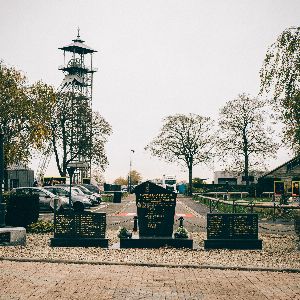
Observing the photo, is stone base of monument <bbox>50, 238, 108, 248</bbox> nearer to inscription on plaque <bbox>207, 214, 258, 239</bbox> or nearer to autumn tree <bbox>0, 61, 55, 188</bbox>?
inscription on plaque <bbox>207, 214, 258, 239</bbox>

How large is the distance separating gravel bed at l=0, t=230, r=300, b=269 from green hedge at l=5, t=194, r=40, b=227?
3.13 m

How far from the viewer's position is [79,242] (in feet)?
49.9

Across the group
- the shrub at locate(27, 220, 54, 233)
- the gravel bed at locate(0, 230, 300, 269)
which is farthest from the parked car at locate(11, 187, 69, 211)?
the gravel bed at locate(0, 230, 300, 269)

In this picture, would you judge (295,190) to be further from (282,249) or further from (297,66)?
(282,249)

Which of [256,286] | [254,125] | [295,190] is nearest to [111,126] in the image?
[254,125]

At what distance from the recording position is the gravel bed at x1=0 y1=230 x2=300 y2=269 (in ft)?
40.7

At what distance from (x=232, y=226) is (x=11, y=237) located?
676cm

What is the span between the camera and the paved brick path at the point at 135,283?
344 inches

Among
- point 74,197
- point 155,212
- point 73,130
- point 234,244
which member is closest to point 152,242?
point 155,212

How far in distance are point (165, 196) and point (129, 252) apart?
2304 mm

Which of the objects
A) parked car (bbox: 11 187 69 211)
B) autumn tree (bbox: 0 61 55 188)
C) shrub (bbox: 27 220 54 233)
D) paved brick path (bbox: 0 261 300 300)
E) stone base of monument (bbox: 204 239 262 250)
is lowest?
paved brick path (bbox: 0 261 300 300)

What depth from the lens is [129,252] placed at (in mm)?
14078

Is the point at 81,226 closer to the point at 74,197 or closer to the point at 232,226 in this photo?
the point at 232,226

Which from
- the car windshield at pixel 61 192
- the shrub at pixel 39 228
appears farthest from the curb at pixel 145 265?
the car windshield at pixel 61 192
